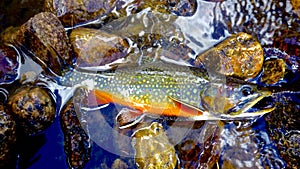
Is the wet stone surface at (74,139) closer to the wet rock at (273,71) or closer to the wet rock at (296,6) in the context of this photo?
the wet rock at (273,71)

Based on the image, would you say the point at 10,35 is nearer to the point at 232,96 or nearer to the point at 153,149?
the point at 153,149

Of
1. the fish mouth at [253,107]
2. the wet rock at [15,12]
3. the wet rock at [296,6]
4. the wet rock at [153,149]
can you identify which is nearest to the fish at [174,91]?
the fish mouth at [253,107]

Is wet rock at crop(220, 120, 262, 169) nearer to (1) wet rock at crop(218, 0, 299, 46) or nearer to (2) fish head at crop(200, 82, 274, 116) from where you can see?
(2) fish head at crop(200, 82, 274, 116)

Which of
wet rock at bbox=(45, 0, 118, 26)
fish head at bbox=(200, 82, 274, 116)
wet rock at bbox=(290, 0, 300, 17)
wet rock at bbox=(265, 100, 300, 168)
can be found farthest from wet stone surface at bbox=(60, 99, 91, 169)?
wet rock at bbox=(290, 0, 300, 17)

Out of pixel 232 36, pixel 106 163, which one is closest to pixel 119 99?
pixel 106 163

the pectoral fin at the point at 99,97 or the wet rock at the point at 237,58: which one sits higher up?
the wet rock at the point at 237,58

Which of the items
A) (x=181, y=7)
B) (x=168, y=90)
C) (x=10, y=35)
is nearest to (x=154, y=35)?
(x=181, y=7)
